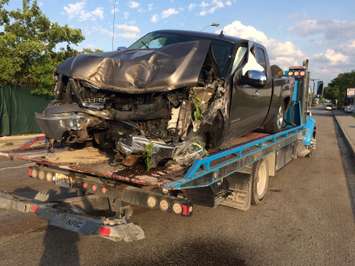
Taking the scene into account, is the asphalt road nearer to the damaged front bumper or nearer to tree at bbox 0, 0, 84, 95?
the damaged front bumper

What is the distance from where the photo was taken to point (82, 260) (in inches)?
170

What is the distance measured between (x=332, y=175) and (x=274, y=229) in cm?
500

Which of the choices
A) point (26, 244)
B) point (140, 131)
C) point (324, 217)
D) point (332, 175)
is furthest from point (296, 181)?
point (26, 244)

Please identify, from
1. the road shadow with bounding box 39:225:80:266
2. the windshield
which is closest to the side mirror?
the windshield

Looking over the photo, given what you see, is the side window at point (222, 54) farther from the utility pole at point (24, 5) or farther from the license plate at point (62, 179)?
the utility pole at point (24, 5)

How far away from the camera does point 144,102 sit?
4676mm

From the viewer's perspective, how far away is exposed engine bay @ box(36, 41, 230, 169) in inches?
173

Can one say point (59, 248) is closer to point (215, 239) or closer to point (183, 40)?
point (215, 239)

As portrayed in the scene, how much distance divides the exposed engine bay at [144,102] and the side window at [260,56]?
1953 millimetres

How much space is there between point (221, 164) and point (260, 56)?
114 inches

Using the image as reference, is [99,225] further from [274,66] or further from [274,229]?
[274,66]

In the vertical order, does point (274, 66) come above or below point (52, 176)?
above

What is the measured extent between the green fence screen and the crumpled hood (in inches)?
459

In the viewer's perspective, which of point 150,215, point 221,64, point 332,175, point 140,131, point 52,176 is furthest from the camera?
point 332,175
